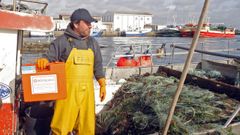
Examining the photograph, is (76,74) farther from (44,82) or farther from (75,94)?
(44,82)

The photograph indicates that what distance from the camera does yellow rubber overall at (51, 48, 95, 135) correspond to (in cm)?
442

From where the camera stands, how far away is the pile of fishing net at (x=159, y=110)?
503 cm

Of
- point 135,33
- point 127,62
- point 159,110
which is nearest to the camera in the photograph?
point 159,110

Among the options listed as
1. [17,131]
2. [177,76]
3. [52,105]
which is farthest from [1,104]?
[177,76]

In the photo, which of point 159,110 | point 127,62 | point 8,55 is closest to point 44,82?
point 8,55

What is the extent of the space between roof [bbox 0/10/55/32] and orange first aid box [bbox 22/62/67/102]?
0.43 meters

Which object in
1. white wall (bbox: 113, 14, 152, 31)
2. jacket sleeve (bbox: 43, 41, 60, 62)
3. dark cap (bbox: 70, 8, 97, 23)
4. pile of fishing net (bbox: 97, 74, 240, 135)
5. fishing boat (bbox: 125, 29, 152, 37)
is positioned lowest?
pile of fishing net (bbox: 97, 74, 240, 135)

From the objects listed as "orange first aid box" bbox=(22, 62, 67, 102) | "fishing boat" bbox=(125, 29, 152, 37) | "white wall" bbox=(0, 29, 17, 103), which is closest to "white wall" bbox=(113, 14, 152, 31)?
"fishing boat" bbox=(125, 29, 152, 37)

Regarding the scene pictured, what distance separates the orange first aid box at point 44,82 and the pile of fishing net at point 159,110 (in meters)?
1.42

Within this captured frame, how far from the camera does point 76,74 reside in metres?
4.43

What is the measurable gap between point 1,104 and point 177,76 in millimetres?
4799

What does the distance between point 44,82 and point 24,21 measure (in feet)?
2.34

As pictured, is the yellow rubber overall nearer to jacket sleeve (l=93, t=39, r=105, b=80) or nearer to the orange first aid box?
jacket sleeve (l=93, t=39, r=105, b=80)

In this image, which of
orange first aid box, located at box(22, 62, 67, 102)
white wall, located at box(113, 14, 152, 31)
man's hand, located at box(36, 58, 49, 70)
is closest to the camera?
orange first aid box, located at box(22, 62, 67, 102)
